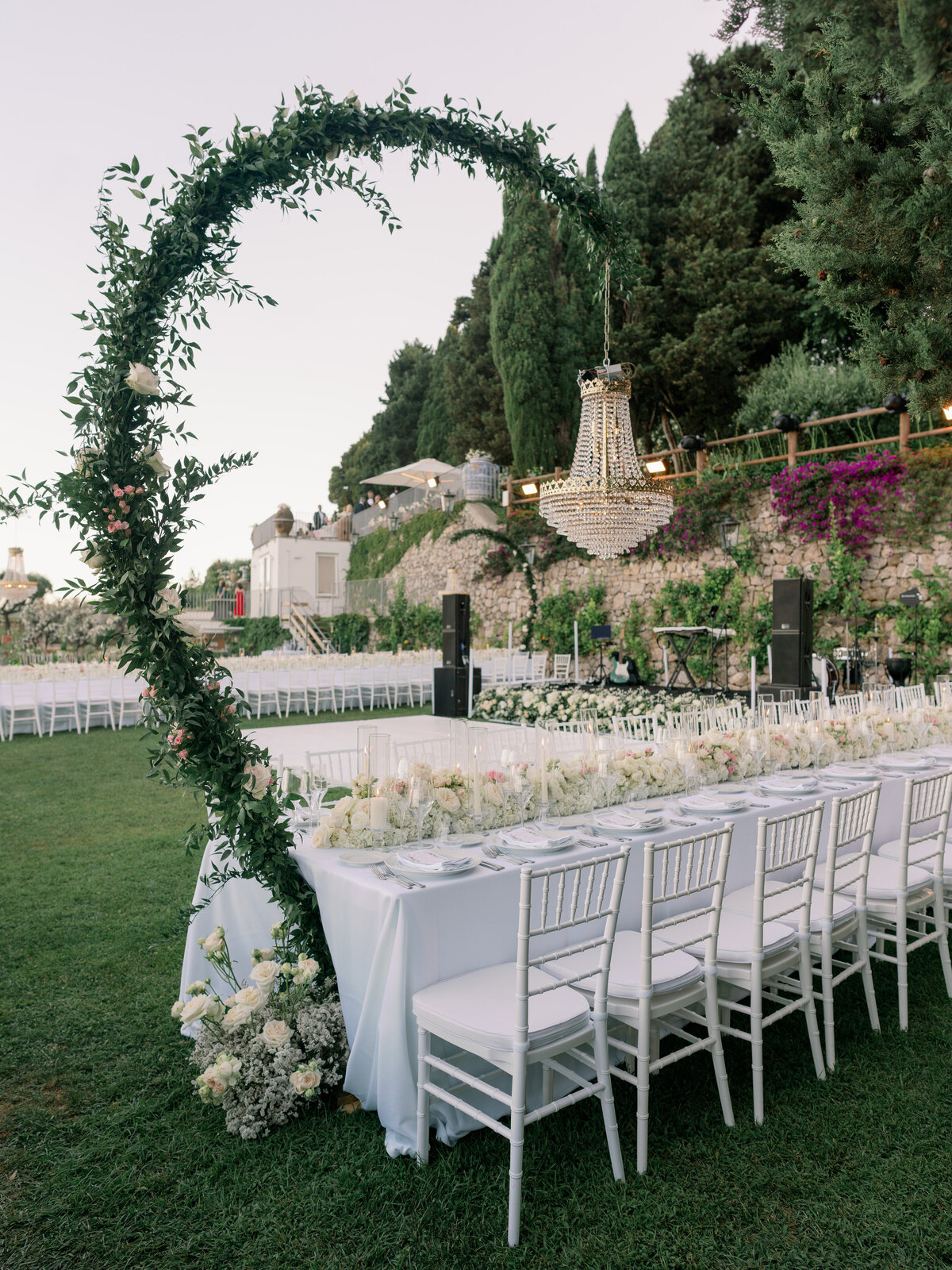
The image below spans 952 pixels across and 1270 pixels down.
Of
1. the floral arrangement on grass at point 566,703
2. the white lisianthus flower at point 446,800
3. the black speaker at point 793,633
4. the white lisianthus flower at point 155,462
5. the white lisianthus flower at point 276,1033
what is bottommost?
the white lisianthus flower at point 276,1033

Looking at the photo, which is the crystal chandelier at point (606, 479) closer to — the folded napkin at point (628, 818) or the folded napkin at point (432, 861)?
the folded napkin at point (628, 818)

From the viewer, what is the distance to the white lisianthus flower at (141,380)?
2520mm

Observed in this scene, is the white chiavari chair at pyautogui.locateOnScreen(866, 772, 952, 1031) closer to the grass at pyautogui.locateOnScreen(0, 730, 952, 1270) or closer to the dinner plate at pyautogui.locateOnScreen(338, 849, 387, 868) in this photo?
the grass at pyautogui.locateOnScreen(0, 730, 952, 1270)

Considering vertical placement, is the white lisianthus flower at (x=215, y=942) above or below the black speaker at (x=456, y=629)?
below

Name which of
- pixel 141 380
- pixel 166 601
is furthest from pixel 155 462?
pixel 166 601

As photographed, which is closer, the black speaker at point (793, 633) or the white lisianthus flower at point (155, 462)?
the white lisianthus flower at point (155, 462)

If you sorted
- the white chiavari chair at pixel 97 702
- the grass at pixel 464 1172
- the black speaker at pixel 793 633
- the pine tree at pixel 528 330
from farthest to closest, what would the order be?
the pine tree at pixel 528 330, the white chiavari chair at pixel 97 702, the black speaker at pixel 793 633, the grass at pixel 464 1172

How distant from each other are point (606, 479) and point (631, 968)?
4.66 m

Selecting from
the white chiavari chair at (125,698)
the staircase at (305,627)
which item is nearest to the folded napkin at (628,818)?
the white chiavari chair at (125,698)

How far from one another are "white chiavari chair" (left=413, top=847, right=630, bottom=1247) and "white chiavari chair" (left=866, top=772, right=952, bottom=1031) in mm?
1545

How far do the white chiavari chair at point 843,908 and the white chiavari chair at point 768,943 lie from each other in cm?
7

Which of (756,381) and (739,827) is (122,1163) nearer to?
(739,827)

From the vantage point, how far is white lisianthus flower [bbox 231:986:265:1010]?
2498 mm

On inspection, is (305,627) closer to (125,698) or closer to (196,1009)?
(125,698)
